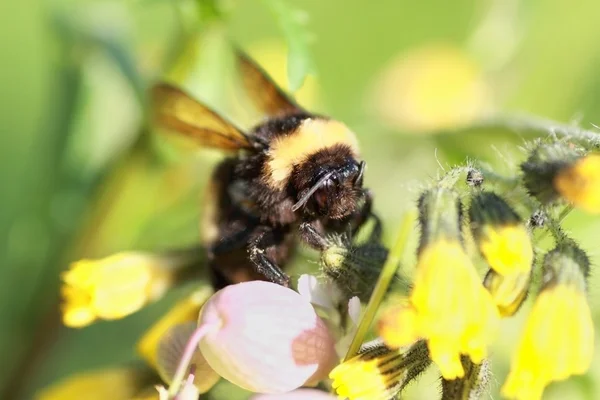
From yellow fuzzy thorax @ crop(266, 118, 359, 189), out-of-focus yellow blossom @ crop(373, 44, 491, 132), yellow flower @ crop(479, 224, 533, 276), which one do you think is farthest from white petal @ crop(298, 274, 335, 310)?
out-of-focus yellow blossom @ crop(373, 44, 491, 132)

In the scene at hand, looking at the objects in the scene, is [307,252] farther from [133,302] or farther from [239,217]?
[133,302]

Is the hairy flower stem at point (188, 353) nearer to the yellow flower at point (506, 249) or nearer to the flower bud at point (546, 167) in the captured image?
the yellow flower at point (506, 249)

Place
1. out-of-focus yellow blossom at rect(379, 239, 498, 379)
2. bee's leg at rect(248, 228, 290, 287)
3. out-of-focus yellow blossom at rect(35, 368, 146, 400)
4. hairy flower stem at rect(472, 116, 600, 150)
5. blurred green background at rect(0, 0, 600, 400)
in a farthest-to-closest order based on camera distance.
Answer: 1. blurred green background at rect(0, 0, 600, 400)
2. out-of-focus yellow blossom at rect(35, 368, 146, 400)
3. bee's leg at rect(248, 228, 290, 287)
4. hairy flower stem at rect(472, 116, 600, 150)
5. out-of-focus yellow blossom at rect(379, 239, 498, 379)

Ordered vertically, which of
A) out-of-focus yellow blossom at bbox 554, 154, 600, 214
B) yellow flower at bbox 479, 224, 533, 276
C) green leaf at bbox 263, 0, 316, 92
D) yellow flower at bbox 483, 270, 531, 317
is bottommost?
yellow flower at bbox 483, 270, 531, 317

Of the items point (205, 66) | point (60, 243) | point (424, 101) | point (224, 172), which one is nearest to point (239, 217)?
point (224, 172)

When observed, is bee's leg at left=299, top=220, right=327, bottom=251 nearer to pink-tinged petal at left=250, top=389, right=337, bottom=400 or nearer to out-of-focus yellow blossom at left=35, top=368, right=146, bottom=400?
pink-tinged petal at left=250, top=389, right=337, bottom=400

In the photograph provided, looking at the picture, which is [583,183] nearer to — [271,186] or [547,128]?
[547,128]

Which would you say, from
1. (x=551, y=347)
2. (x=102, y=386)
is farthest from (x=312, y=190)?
(x=102, y=386)
